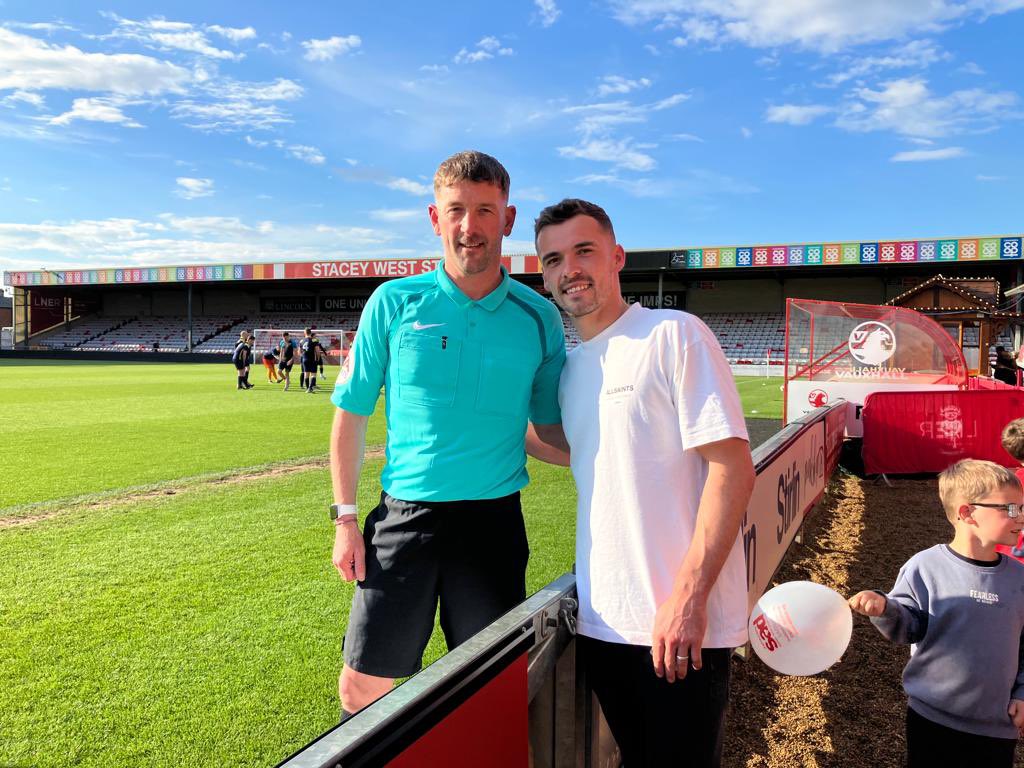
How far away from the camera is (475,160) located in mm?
1956

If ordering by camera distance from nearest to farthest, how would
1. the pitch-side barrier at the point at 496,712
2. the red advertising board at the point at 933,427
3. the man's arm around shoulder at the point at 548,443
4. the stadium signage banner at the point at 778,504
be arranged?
the pitch-side barrier at the point at 496,712
the man's arm around shoulder at the point at 548,443
the stadium signage banner at the point at 778,504
the red advertising board at the point at 933,427

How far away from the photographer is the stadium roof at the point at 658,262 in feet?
113

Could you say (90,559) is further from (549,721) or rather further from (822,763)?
(822,763)

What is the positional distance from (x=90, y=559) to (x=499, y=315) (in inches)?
165

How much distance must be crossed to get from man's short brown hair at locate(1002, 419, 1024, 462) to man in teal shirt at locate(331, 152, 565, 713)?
10.2 feet

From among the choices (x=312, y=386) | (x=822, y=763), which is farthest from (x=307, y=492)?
(x=312, y=386)

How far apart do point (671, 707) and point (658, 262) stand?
40.7m

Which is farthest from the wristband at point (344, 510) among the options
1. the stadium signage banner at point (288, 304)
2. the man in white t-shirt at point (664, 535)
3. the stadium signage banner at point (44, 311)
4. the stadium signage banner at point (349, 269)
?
the stadium signage banner at point (44, 311)

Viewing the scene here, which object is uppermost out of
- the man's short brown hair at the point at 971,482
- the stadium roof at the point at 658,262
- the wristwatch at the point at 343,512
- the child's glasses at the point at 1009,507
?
the stadium roof at the point at 658,262

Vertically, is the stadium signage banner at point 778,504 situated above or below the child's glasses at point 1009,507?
below

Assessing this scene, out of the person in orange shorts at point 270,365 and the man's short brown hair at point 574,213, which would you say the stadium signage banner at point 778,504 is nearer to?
the man's short brown hair at point 574,213

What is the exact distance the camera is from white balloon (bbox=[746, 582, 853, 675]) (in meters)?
1.71

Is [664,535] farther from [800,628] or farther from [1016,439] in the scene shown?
[1016,439]

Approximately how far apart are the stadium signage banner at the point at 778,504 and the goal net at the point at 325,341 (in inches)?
1341
